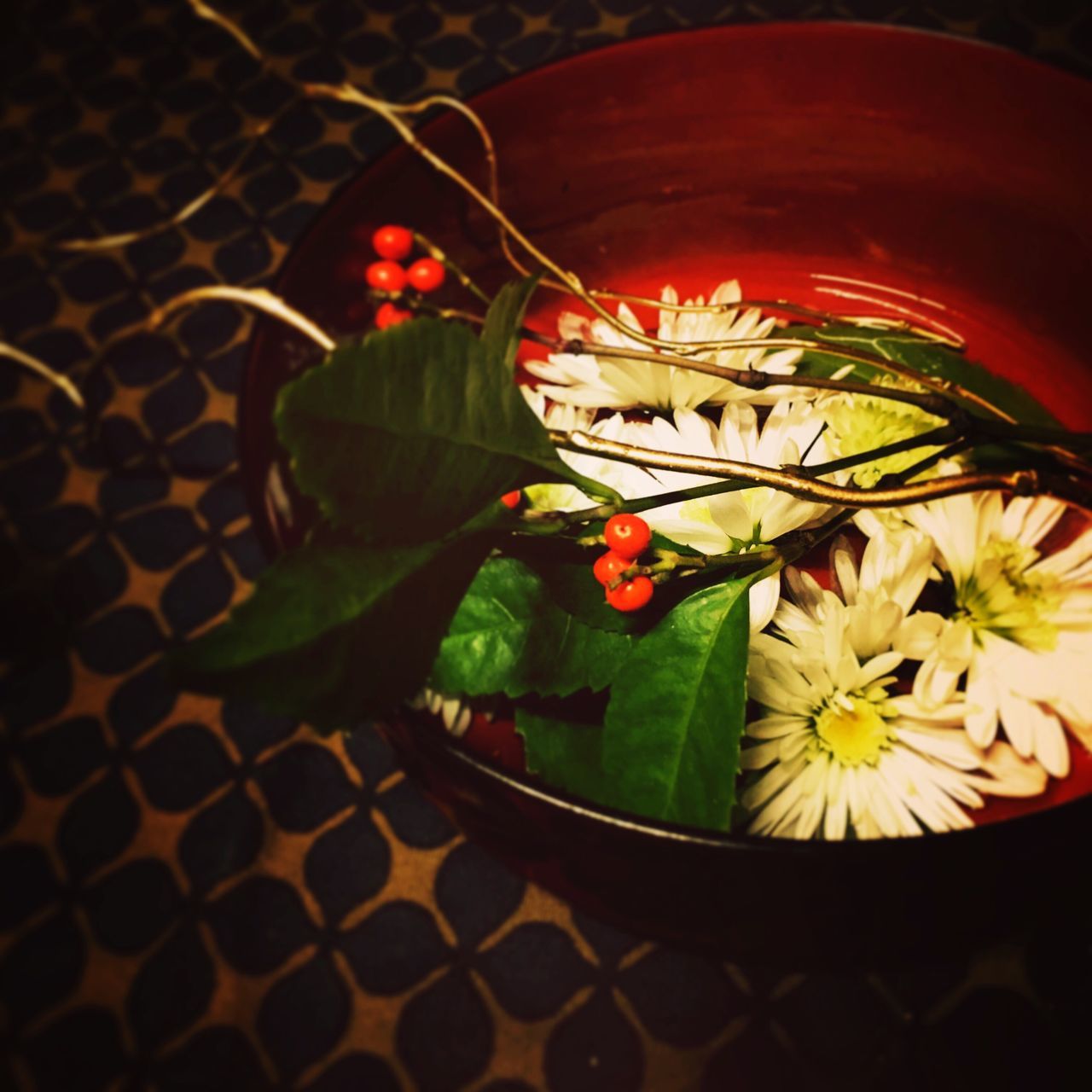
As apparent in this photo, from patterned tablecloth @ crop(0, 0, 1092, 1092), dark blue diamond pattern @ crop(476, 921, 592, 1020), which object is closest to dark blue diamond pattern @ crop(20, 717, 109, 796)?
patterned tablecloth @ crop(0, 0, 1092, 1092)

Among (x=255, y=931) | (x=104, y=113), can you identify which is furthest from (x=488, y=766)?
(x=104, y=113)

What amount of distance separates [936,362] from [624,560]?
0.50 feet

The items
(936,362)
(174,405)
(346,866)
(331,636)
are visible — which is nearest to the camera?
(331,636)

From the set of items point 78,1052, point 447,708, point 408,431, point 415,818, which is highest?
point 408,431

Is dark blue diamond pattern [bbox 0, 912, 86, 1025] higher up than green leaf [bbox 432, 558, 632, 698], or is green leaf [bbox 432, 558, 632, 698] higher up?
green leaf [bbox 432, 558, 632, 698]

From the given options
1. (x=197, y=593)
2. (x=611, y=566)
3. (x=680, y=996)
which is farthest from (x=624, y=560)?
(x=197, y=593)

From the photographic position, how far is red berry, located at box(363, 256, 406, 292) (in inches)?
11.5

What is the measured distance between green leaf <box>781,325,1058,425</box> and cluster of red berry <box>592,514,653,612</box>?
112 millimetres

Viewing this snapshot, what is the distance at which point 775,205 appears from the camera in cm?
35

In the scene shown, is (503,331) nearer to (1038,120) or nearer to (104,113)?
(1038,120)

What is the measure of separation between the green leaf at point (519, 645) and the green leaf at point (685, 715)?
0.01 metres

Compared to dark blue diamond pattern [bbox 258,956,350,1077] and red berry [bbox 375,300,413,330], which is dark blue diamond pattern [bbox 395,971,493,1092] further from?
red berry [bbox 375,300,413,330]

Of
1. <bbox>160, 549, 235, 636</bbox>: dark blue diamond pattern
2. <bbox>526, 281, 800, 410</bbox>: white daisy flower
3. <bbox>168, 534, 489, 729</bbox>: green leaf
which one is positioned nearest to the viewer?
<bbox>168, 534, 489, 729</bbox>: green leaf

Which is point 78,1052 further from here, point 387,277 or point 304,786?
point 387,277
